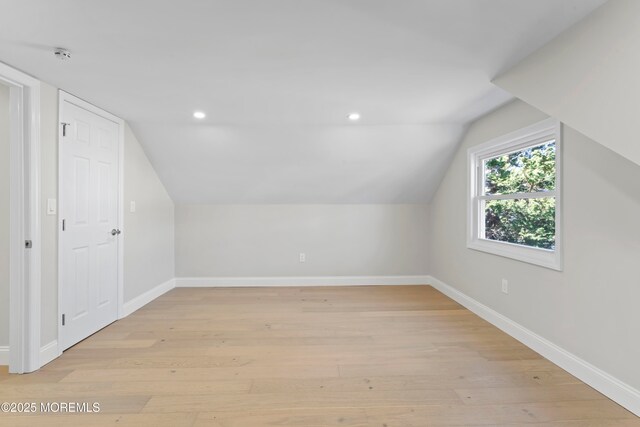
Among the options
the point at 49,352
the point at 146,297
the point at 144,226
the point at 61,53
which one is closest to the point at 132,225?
the point at 144,226

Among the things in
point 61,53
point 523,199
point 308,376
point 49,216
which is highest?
point 61,53

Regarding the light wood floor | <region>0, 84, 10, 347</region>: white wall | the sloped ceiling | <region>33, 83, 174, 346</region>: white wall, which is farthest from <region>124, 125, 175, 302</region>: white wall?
the sloped ceiling

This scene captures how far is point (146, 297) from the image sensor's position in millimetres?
3697

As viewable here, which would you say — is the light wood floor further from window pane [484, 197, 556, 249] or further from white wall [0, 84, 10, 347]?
window pane [484, 197, 556, 249]

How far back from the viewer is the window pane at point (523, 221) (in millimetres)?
2504

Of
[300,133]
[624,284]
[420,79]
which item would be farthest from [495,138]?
[300,133]

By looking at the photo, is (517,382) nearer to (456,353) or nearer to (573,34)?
(456,353)

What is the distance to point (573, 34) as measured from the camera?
5.36 feet

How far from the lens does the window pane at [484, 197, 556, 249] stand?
2504 mm

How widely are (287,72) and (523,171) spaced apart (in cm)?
227

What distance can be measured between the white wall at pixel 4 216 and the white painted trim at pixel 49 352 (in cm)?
24

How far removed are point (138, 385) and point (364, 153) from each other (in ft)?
10.1

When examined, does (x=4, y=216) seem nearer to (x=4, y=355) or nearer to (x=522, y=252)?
(x=4, y=355)

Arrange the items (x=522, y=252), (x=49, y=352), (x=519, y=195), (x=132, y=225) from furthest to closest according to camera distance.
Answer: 1. (x=132, y=225)
2. (x=519, y=195)
3. (x=522, y=252)
4. (x=49, y=352)
